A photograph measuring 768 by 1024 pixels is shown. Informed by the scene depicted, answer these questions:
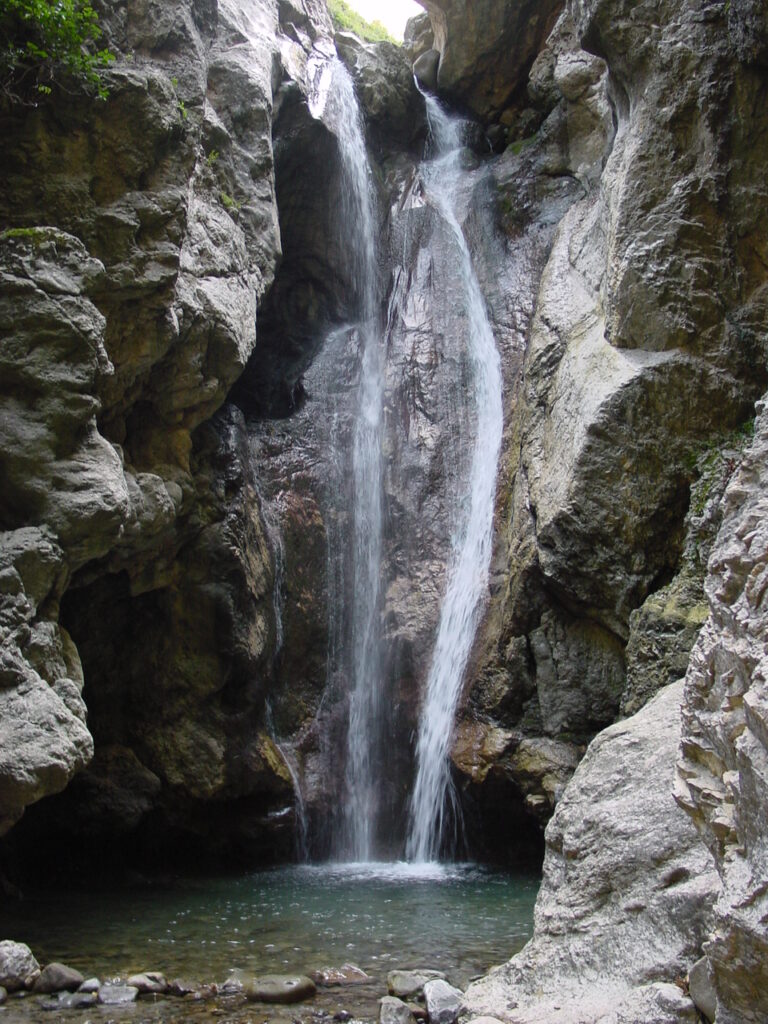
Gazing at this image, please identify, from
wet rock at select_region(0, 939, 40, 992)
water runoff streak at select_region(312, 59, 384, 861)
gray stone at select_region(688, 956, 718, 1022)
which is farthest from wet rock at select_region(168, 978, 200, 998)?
water runoff streak at select_region(312, 59, 384, 861)

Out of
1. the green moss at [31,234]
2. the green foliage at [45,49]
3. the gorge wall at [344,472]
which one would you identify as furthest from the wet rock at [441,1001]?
the green foliage at [45,49]

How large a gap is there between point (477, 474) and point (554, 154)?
20.9 ft

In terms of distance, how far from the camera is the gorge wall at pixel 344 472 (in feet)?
20.7

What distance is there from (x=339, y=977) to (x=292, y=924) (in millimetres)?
1698

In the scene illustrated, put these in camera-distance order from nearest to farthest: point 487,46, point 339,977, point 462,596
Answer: point 339,977
point 462,596
point 487,46

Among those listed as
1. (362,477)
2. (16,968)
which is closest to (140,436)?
(362,477)

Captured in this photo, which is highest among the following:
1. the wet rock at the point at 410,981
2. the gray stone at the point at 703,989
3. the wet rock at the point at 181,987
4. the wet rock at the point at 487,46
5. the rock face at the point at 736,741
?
the wet rock at the point at 487,46

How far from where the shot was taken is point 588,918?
4508mm

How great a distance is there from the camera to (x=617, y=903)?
4.45 meters

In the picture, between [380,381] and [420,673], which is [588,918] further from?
[380,381]

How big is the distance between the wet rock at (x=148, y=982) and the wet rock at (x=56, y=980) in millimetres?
347

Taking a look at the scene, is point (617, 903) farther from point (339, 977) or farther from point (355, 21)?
point (355, 21)

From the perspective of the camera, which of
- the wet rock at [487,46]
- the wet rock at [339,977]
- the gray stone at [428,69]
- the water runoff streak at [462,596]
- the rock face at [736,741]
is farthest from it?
the gray stone at [428,69]

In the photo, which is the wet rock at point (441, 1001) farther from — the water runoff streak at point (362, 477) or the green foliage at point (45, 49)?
the green foliage at point (45, 49)
